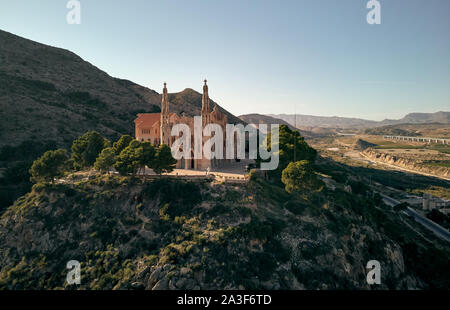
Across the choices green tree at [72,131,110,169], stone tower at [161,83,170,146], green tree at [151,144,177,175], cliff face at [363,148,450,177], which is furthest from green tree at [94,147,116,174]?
cliff face at [363,148,450,177]

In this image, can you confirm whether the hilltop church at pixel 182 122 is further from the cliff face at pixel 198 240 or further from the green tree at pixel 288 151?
the green tree at pixel 288 151

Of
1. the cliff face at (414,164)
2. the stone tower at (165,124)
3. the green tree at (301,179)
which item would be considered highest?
the stone tower at (165,124)

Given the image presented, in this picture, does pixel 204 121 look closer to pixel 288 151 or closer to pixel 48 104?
pixel 288 151

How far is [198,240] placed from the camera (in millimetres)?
39219

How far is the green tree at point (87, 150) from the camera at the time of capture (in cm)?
6025

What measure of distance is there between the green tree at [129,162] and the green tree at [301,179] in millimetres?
29193

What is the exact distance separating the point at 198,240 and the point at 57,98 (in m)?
131

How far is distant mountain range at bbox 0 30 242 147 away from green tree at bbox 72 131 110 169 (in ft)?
138

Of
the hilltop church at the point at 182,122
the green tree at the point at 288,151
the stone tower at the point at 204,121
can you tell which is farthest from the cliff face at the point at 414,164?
the stone tower at the point at 204,121

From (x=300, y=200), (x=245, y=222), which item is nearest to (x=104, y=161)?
(x=245, y=222)

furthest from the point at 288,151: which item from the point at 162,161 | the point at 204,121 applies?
the point at 162,161

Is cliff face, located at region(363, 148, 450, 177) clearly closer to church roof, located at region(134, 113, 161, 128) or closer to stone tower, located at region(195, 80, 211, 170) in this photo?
stone tower, located at region(195, 80, 211, 170)

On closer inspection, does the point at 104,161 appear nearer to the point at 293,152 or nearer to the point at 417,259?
the point at 293,152
